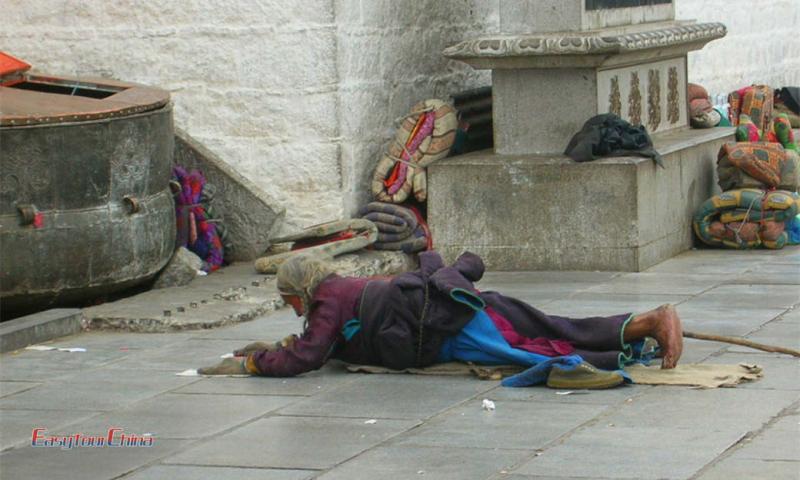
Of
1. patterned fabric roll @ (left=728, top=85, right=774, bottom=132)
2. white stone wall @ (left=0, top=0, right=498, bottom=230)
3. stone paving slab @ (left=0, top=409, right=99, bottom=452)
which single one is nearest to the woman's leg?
stone paving slab @ (left=0, top=409, right=99, bottom=452)

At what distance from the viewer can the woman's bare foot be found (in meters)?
6.88

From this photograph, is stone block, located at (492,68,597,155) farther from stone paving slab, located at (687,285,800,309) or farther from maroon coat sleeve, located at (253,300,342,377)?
maroon coat sleeve, located at (253,300,342,377)

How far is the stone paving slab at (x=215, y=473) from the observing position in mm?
5500

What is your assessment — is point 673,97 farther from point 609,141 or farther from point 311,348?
point 311,348

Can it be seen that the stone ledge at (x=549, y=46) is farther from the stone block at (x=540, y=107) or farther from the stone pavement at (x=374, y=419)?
the stone pavement at (x=374, y=419)

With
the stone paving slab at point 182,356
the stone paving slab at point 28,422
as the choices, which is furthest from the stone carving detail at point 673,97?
the stone paving slab at point 28,422

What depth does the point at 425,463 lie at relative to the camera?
5.61 meters

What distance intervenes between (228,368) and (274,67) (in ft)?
12.1

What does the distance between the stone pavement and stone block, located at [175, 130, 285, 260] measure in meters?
2.02

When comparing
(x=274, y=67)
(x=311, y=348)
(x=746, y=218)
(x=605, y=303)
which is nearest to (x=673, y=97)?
(x=746, y=218)

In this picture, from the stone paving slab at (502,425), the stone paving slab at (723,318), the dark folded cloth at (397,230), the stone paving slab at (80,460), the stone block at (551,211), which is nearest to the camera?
the stone paving slab at (80,460)

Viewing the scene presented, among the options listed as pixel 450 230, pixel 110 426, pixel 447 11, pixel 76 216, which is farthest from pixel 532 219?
pixel 110 426

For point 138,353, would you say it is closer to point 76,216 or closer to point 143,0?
point 76,216

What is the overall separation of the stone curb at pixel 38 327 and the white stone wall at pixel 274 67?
2.33 meters
